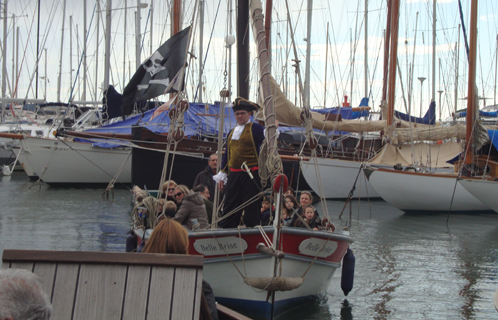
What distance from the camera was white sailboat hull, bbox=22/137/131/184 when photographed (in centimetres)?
2423

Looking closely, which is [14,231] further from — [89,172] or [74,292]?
[89,172]

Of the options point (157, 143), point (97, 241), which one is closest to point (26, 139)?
point (157, 143)

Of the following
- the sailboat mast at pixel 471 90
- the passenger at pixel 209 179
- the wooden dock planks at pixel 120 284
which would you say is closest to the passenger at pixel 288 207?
the passenger at pixel 209 179

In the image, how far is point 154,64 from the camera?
32.6 feet

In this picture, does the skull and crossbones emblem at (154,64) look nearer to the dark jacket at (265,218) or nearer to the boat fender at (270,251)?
the dark jacket at (265,218)

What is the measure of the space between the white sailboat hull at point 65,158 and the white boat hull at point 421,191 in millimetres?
11947

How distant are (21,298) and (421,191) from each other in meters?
16.7

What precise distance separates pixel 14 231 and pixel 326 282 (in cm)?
805

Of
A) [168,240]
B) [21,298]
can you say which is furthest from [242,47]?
[21,298]

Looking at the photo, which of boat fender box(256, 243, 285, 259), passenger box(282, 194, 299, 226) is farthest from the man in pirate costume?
passenger box(282, 194, 299, 226)

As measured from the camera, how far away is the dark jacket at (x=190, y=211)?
6641 millimetres

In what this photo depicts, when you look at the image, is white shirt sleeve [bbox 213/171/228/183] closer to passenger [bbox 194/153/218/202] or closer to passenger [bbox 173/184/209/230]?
passenger [bbox 173/184/209/230]

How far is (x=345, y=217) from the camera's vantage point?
16406mm

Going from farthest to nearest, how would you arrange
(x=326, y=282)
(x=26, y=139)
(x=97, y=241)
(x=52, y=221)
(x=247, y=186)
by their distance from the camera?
(x=26, y=139), (x=52, y=221), (x=97, y=241), (x=326, y=282), (x=247, y=186)
